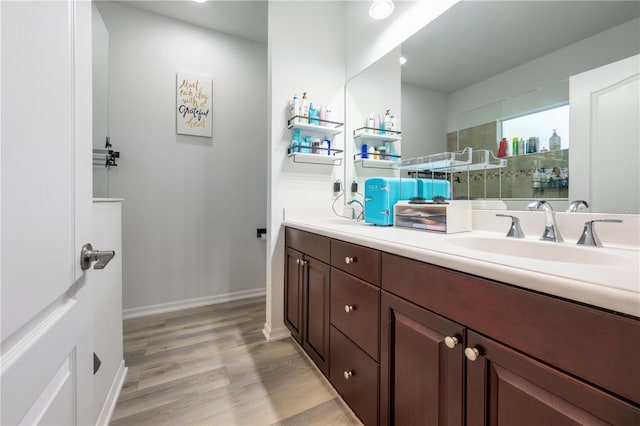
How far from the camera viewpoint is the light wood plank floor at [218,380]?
1.26m

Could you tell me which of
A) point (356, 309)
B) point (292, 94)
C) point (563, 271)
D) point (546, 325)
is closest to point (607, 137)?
point (563, 271)

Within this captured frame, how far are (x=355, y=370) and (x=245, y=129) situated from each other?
2.41 m

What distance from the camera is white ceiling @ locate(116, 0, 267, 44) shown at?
221 cm

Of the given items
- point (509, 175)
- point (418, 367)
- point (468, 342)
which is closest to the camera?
point (468, 342)

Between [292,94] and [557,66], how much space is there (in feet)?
5.09

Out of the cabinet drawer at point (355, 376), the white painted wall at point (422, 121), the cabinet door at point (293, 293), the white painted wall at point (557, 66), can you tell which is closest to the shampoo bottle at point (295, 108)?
the white painted wall at point (422, 121)

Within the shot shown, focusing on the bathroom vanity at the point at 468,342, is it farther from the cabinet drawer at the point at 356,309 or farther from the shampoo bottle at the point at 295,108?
the shampoo bottle at the point at 295,108

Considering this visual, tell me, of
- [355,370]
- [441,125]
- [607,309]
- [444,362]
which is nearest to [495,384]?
[444,362]

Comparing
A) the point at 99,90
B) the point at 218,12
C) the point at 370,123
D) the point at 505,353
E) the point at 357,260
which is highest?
the point at 218,12

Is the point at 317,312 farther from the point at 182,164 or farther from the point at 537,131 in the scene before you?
the point at 182,164

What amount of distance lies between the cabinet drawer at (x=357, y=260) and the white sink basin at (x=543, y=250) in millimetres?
285

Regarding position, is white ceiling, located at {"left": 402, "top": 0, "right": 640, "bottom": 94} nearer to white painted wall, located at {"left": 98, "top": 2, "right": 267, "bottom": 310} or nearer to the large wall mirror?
the large wall mirror

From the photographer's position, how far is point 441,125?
1518mm

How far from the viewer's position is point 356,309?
3.76 feet
